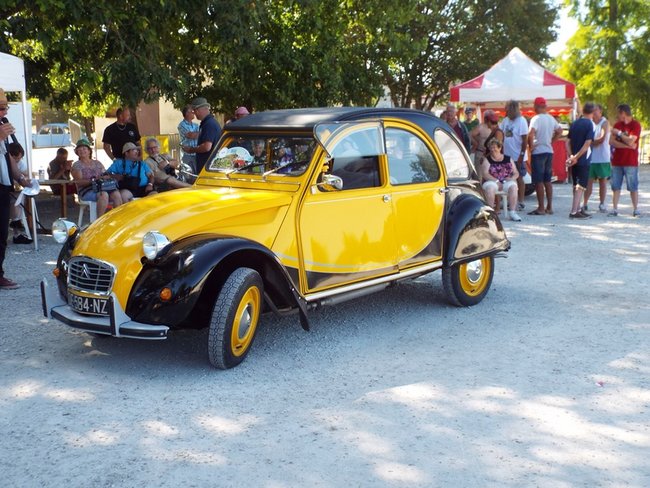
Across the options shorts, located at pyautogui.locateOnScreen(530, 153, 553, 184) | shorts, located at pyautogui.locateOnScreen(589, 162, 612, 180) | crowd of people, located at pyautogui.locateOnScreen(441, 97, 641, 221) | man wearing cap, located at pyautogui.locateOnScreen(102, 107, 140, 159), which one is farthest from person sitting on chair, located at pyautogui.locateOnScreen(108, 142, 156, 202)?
shorts, located at pyautogui.locateOnScreen(589, 162, 612, 180)

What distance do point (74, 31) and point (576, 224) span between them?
25.6ft

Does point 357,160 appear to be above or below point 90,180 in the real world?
above

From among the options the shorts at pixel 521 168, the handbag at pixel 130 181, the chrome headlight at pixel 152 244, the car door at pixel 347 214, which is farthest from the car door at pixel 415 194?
the shorts at pixel 521 168

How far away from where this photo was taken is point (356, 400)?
478 centimetres

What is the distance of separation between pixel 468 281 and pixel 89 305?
10.9 ft

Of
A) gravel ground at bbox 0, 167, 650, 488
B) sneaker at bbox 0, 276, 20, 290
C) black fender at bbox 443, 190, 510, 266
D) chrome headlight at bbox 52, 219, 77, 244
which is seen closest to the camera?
gravel ground at bbox 0, 167, 650, 488

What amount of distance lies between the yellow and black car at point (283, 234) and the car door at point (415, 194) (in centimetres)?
1

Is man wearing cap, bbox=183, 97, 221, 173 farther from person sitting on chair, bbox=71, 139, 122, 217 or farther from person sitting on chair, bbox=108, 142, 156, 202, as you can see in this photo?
person sitting on chair, bbox=71, 139, 122, 217

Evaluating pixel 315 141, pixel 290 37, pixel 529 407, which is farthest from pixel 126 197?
pixel 290 37

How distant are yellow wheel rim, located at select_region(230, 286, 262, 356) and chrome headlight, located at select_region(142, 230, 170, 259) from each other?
622 mm

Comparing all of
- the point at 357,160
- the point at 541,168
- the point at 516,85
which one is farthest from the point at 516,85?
the point at 357,160

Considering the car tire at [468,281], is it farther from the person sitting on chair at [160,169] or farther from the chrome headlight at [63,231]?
the person sitting on chair at [160,169]

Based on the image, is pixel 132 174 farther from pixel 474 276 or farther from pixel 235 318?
pixel 235 318

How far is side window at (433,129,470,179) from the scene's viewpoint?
6957 mm
